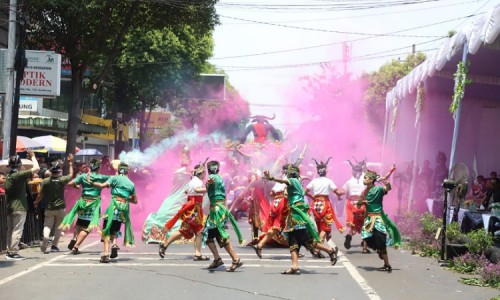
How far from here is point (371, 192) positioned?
11992mm

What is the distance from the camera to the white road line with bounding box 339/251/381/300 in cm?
917

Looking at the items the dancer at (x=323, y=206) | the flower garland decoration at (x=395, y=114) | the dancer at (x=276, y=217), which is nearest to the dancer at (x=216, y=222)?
the dancer at (x=276, y=217)

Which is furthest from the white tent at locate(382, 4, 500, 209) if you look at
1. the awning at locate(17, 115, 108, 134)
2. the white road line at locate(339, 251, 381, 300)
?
the awning at locate(17, 115, 108, 134)

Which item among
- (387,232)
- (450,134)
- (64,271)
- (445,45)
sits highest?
Answer: (445,45)

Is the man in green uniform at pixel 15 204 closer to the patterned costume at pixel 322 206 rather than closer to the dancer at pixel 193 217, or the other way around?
the dancer at pixel 193 217

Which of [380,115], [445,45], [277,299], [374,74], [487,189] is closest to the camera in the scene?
[277,299]

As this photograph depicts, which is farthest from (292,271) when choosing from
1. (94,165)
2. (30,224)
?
(30,224)

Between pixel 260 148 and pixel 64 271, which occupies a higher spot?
pixel 260 148

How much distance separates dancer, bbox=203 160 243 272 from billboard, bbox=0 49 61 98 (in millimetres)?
11428

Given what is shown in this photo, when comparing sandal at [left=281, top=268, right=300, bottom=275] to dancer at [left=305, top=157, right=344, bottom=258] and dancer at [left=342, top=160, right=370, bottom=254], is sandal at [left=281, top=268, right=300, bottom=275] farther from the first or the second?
dancer at [left=342, top=160, right=370, bottom=254]

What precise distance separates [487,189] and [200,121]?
4069 cm

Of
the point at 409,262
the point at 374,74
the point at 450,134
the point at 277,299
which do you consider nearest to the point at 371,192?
the point at 409,262

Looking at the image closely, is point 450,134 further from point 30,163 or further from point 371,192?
point 30,163

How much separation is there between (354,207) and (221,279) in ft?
16.9
